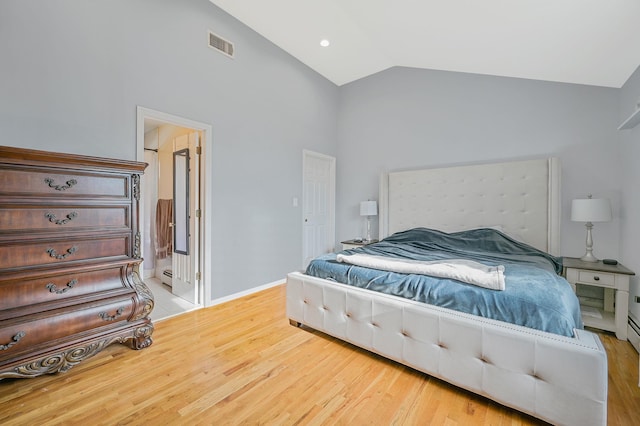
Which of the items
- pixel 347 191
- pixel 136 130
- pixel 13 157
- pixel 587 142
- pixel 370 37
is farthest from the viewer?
pixel 347 191

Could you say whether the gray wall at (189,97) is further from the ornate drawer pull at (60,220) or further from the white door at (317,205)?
the ornate drawer pull at (60,220)

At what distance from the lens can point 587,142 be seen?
9.33ft

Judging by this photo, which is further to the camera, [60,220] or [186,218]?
[186,218]

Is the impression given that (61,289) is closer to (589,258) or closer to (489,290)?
(489,290)

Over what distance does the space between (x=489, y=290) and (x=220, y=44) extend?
347cm

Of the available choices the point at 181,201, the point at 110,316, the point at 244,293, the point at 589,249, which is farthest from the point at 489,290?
the point at 181,201

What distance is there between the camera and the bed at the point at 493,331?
1298mm

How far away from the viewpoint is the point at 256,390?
1.66 m

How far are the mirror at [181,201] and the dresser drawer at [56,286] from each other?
130 cm

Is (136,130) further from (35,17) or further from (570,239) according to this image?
(570,239)

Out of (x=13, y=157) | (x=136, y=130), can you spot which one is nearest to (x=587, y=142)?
(x=136, y=130)

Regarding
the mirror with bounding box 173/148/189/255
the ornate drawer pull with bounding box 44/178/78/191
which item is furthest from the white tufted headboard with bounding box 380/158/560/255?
the ornate drawer pull with bounding box 44/178/78/191

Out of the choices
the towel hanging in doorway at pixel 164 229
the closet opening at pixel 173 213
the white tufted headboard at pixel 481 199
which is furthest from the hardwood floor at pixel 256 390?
the towel hanging in doorway at pixel 164 229

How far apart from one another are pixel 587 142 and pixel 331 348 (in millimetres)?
3291
